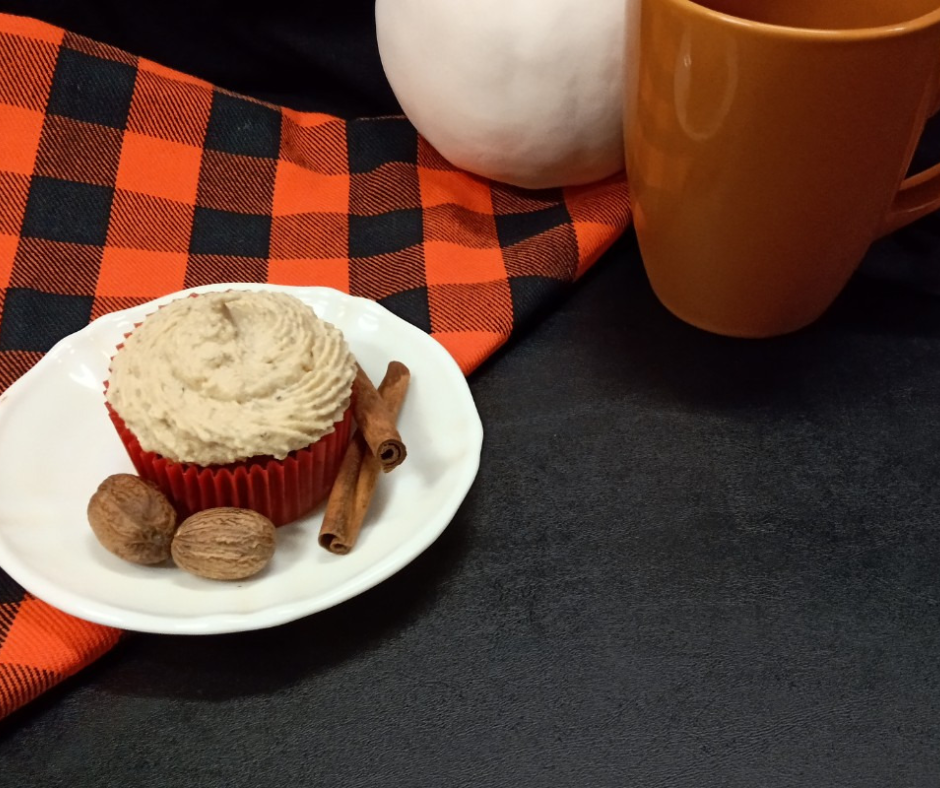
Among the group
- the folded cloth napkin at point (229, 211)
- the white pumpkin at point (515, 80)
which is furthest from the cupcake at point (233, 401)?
the white pumpkin at point (515, 80)

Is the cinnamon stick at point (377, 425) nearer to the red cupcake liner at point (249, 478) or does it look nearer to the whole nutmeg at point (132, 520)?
the red cupcake liner at point (249, 478)

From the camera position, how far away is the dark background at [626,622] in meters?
0.51

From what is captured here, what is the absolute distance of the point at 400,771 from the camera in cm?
50

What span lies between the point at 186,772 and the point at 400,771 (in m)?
0.11

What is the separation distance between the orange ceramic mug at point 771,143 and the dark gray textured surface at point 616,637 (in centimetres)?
9

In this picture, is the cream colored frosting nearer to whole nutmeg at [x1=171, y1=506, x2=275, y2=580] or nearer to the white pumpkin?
whole nutmeg at [x1=171, y1=506, x2=275, y2=580]

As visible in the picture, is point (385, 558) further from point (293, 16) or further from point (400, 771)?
point (293, 16)

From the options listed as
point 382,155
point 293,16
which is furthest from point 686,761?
point 293,16

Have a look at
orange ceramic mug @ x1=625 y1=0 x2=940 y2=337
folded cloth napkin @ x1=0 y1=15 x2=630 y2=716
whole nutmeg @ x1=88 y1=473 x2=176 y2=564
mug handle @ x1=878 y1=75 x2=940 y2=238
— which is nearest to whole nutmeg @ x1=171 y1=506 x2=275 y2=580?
whole nutmeg @ x1=88 y1=473 x2=176 y2=564

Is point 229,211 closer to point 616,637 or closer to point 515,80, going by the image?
point 515,80

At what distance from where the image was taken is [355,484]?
0.59m

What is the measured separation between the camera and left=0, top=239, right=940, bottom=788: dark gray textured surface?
508 mm

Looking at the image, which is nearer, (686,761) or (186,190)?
(686,761)

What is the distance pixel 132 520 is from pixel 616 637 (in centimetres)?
29
